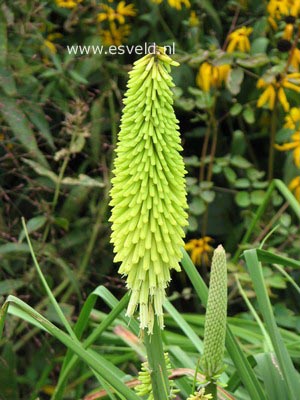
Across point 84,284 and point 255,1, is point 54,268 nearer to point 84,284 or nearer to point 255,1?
point 84,284

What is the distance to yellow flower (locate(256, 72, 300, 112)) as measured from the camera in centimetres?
260

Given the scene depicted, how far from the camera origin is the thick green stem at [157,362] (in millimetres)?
1078

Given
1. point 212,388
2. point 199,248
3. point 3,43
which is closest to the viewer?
point 212,388

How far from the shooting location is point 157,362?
109cm

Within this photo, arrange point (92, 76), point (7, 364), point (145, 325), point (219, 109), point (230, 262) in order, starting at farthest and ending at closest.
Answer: point (219, 109)
point (92, 76)
point (230, 262)
point (7, 364)
point (145, 325)

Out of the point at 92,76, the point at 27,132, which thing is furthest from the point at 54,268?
the point at 92,76

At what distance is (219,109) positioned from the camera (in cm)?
300

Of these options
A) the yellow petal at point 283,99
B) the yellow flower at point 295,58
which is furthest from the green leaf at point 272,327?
the yellow flower at point 295,58

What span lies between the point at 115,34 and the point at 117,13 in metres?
0.09

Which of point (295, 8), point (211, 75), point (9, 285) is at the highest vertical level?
point (295, 8)

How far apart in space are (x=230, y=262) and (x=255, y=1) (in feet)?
3.14

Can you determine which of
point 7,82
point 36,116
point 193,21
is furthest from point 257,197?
point 7,82

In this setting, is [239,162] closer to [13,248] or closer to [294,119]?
[294,119]

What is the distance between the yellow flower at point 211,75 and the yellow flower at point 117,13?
31cm
